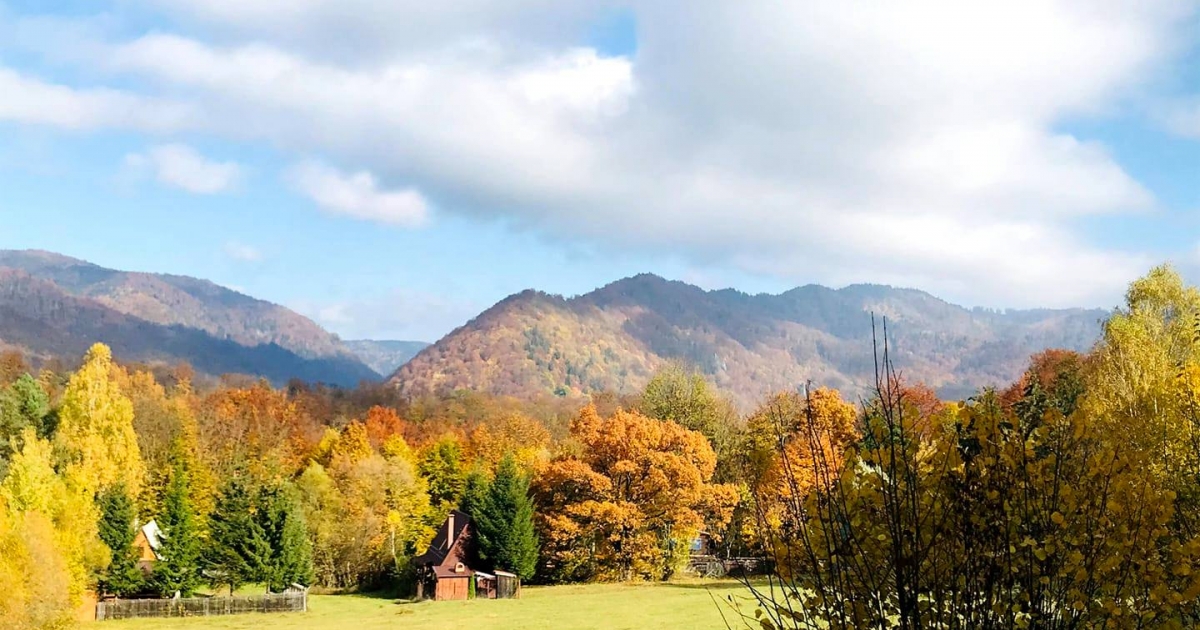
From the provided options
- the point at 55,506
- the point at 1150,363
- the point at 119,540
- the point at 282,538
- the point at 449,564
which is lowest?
the point at 449,564

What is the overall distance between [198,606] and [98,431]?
15.0m

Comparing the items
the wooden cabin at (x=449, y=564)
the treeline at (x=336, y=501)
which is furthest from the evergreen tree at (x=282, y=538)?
the wooden cabin at (x=449, y=564)

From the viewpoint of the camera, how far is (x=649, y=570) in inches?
1898

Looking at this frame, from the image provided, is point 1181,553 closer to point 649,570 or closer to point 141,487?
point 649,570

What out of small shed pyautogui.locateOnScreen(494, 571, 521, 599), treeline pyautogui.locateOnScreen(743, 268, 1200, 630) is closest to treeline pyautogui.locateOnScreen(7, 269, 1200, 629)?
treeline pyautogui.locateOnScreen(743, 268, 1200, 630)

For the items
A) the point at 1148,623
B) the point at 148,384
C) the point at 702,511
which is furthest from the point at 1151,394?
the point at 148,384

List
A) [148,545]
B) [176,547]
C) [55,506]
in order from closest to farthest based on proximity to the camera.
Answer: [55,506]
[176,547]
[148,545]

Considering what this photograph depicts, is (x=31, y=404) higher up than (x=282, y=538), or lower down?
higher up

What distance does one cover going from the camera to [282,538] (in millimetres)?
47344

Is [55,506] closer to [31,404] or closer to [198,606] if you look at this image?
[198,606]

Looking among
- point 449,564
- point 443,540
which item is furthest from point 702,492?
point 443,540

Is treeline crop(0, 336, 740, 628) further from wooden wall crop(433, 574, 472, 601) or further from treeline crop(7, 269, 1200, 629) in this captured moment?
wooden wall crop(433, 574, 472, 601)

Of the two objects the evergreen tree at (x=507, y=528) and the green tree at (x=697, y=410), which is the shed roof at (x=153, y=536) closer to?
the evergreen tree at (x=507, y=528)

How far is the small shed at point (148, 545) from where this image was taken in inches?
1807
